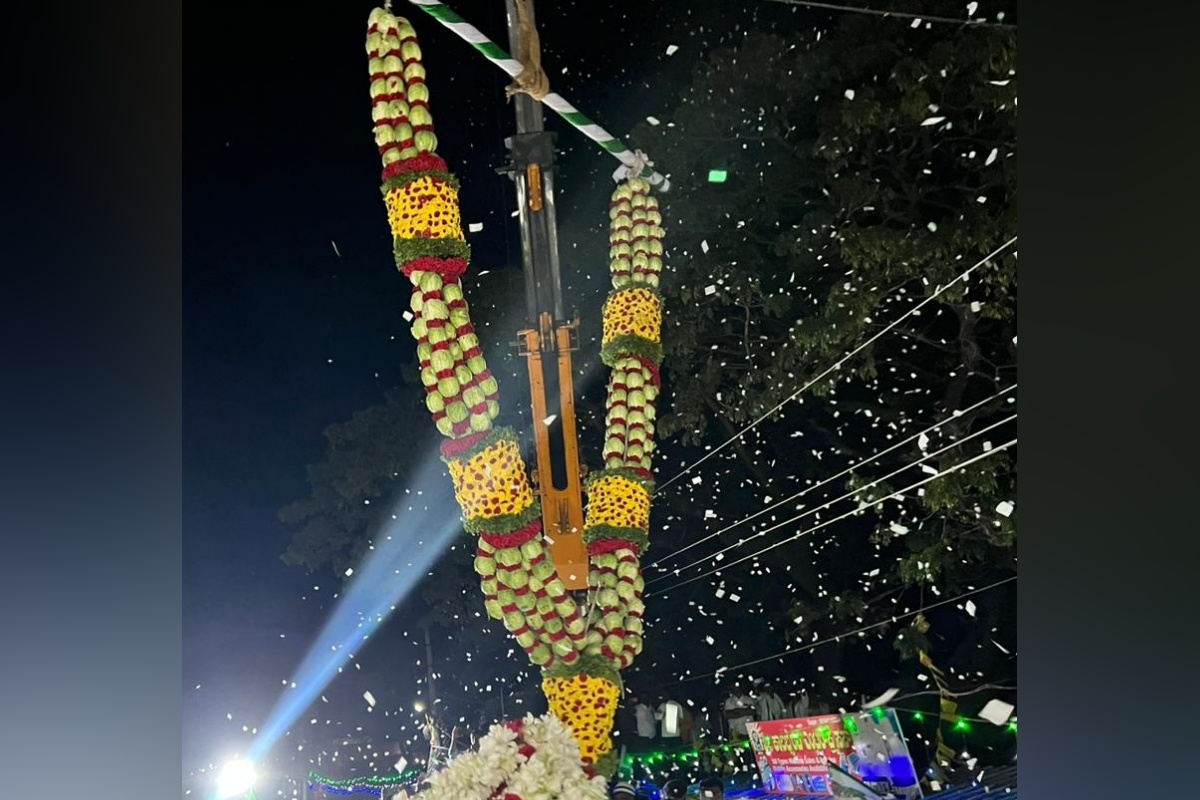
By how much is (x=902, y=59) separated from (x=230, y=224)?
1.91 metres

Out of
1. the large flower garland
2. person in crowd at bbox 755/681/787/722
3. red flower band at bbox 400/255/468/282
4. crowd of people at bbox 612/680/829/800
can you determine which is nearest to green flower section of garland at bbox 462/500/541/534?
the large flower garland

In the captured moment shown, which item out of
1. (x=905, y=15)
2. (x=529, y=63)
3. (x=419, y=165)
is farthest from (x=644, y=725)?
(x=905, y=15)

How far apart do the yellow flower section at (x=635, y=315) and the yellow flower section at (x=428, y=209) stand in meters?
0.47

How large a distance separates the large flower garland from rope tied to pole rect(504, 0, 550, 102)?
0.27 m

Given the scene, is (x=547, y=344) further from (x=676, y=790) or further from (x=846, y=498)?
(x=676, y=790)

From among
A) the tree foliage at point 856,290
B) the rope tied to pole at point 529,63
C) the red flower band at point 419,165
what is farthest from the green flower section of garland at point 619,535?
the rope tied to pole at point 529,63

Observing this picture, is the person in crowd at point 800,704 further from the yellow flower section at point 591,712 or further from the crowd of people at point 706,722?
the yellow flower section at point 591,712

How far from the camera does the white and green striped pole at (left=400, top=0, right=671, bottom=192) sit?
3803 mm

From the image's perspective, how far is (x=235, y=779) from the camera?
12.5ft

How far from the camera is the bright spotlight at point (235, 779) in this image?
12.5ft
